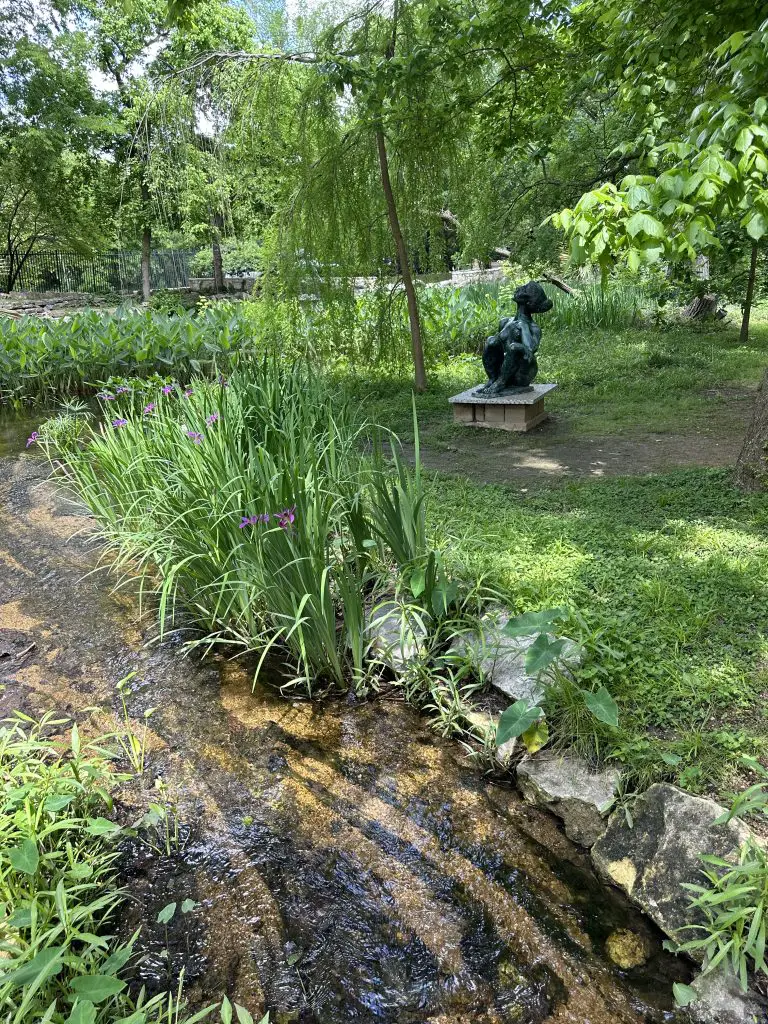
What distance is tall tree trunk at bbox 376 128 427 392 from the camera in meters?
6.87

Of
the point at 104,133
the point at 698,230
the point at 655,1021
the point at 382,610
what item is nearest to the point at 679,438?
the point at 382,610

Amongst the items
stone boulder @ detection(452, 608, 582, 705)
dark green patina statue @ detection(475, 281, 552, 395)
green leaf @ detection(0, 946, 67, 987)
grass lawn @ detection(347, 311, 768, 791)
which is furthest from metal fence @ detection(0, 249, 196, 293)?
green leaf @ detection(0, 946, 67, 987)

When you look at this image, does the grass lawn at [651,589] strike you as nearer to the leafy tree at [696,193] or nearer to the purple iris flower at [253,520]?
the purple iris flower at [253,520]

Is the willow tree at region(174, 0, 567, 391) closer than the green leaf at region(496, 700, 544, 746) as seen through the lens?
No

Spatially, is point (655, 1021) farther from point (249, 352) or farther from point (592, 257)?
point (249, 352)

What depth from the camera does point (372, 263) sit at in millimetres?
7523

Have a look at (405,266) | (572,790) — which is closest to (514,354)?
(405,266)

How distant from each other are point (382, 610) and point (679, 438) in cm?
348

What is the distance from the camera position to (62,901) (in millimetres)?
1601

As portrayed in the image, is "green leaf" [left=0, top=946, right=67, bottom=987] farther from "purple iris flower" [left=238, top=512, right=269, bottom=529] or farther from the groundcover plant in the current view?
"purple iris flower" [left=238, top=512, right=269, bottom=529]

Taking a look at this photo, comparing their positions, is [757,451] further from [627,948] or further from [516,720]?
[627,948]

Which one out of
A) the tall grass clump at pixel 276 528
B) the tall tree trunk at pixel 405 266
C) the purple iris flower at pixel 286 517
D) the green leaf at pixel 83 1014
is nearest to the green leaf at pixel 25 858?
the green leaf at pixel 83 1014

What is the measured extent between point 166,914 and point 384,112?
5.55 metres

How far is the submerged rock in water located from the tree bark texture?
2.73 meters
